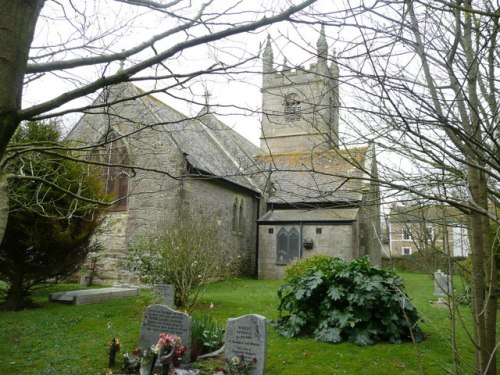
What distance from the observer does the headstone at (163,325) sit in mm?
6805

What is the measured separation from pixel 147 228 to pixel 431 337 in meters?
11.8

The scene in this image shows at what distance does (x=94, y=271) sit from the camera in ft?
56.1

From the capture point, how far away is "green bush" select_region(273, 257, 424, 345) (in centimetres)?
772

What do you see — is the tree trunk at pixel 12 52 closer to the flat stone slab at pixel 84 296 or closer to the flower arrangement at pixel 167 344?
the flower arrangement at pixel 167 344

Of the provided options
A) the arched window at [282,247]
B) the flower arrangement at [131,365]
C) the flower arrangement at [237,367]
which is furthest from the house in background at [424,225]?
the arched window at [282,247]

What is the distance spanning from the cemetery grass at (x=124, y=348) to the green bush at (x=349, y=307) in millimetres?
273

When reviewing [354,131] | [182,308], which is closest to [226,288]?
[182,308]

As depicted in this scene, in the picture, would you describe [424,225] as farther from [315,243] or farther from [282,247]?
[282,247]

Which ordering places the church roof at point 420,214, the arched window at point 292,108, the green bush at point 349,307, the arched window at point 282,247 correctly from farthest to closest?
the arched window at point 282,247
the green bush at point 349,307
the arched window at point 292,108
the church roof at point 420,214

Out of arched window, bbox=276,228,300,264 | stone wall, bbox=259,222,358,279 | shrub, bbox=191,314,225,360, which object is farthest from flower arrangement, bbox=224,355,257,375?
arched window, bbox=276,228,300,264

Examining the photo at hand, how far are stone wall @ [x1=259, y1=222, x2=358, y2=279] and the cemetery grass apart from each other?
8347mm

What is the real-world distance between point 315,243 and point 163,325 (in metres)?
13.6

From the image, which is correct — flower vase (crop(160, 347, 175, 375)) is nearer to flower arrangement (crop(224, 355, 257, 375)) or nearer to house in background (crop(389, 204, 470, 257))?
flower arrangement (crop(224, 355, 257, 375))

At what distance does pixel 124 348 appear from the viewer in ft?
24.0
